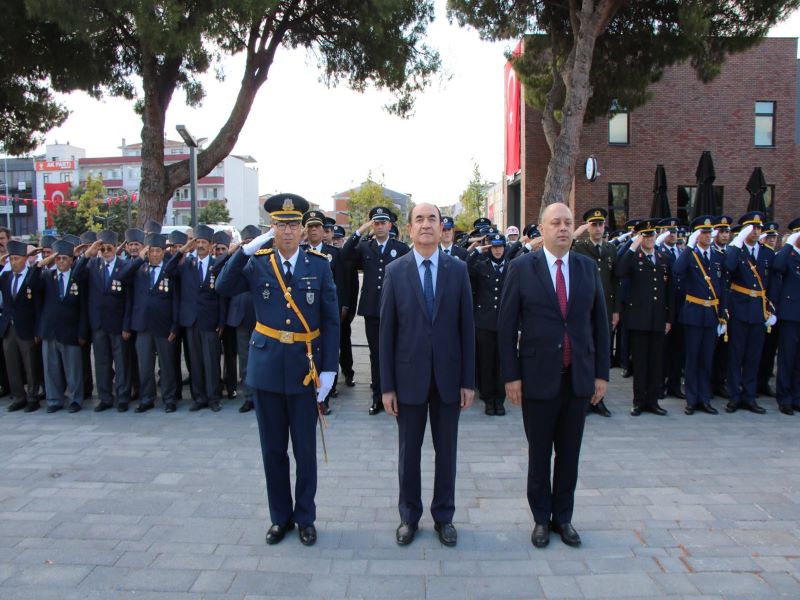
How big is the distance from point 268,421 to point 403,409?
0.88 meters

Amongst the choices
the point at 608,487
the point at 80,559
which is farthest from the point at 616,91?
the point at 80,559

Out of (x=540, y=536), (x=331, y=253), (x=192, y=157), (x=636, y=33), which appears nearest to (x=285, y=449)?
(x=540, y=536)

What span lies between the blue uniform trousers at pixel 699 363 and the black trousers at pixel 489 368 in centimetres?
215

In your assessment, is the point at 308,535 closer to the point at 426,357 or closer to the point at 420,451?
the point at 420,451

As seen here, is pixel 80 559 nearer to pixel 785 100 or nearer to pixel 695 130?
pixel 695 130

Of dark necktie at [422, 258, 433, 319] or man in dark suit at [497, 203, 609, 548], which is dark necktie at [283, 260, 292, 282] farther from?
man in dark suit at [497, 203, 609, 548]

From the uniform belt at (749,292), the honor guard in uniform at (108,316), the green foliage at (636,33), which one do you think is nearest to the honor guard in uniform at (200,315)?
the honor guard in uniform at (108,316)

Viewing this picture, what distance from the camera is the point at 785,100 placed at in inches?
946

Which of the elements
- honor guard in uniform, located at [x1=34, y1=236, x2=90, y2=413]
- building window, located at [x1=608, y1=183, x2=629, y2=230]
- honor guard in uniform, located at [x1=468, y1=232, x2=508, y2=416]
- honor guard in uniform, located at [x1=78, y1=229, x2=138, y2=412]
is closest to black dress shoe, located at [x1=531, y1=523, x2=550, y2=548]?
honor guard in uniform, located at [x1=468, y1=232, x2=508, y2=416]

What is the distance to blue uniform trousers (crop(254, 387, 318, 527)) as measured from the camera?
4062 millimetres

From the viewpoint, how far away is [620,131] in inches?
957

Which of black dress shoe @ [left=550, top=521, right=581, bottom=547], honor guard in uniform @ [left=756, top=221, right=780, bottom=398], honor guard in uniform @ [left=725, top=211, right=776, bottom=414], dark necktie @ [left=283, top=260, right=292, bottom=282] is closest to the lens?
black dress shoe @ [left=550, top=521, right=581, bottom=547]

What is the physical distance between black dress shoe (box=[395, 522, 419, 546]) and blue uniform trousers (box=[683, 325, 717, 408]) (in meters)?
4.53

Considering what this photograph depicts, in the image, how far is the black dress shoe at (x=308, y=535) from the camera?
156 inches
